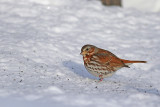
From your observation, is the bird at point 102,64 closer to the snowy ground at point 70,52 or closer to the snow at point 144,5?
the snowy ground at point 70,52

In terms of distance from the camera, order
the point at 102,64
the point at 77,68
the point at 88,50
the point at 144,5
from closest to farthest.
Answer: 1. the point at 102,64
2. the point at 88,50
3. the point at 77,68
4. the point at 144,5

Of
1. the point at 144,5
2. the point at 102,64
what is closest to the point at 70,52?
the point at 102,64

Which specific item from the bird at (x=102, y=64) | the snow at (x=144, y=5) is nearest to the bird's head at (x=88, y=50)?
the bird at (x=102, y=64)

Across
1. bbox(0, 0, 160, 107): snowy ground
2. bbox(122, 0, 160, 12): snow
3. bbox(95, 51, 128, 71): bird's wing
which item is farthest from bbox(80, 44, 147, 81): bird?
bbox(122, 0, 160, 12): snow

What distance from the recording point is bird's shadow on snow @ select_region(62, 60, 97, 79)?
A: 261 inches

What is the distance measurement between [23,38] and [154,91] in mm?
3829

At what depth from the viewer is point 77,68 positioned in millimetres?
6926

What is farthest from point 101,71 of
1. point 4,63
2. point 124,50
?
point 124,50

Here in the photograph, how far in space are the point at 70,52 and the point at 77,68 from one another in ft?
3.12

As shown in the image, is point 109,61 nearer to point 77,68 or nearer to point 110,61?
point 110,61

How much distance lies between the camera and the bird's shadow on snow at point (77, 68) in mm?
6627

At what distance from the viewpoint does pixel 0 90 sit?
471 cm

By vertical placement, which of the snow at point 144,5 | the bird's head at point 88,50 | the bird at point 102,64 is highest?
the bird's head at point 88,50

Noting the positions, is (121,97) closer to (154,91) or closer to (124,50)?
(154,91)
